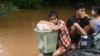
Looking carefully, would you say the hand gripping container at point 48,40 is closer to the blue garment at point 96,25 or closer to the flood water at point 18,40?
the blue garment at point 96,25

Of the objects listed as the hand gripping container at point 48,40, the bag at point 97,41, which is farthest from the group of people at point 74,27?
the bag at point 97,41

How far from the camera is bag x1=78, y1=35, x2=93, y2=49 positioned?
564 centimetres

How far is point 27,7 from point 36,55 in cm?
1069

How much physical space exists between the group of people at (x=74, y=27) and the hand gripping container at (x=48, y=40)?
0.11 metres

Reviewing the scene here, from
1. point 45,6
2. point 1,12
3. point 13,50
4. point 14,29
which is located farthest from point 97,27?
point 45,6

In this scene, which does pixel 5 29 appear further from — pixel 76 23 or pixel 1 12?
pixel 76 23

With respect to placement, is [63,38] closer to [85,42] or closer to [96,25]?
[85,42]

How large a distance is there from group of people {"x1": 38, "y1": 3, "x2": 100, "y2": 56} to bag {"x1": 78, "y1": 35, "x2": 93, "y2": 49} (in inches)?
3.2

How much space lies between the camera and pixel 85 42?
568cm

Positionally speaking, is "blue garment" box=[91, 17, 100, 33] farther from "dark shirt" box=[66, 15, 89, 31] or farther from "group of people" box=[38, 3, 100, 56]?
"dark shirt" box=[66, 15, 89, 31]

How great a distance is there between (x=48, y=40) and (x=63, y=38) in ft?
1.05

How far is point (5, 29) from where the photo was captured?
34.4 ft

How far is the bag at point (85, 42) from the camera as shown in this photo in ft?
18.5

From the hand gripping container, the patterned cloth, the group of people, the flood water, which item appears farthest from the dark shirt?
the flood water
